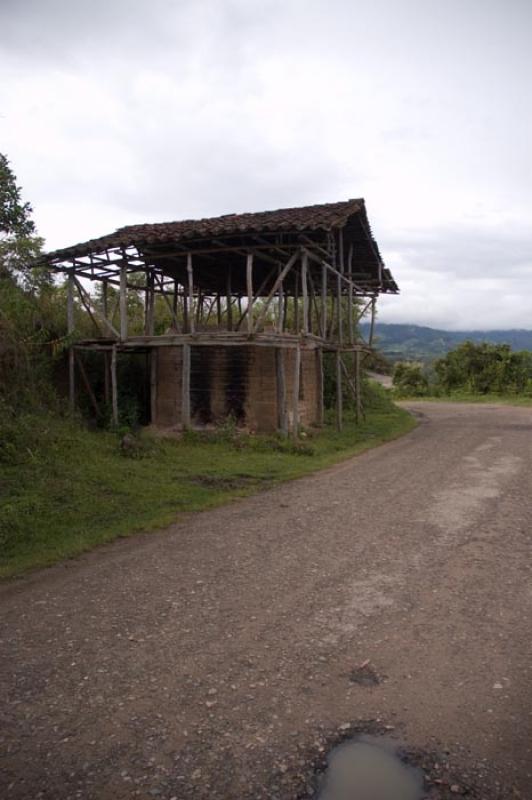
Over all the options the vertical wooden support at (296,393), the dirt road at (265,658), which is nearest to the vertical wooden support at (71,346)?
the vertical wooden support at (296,393)

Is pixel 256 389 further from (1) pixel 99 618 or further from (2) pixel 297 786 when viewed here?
(2) pixel 297 786

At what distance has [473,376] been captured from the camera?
37.6 m

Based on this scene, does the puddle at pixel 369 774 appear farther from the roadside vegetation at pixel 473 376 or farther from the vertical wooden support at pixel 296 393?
the roadside vegetation at pixel 473 376

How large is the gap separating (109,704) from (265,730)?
962mm

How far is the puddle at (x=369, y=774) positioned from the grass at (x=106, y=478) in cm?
392

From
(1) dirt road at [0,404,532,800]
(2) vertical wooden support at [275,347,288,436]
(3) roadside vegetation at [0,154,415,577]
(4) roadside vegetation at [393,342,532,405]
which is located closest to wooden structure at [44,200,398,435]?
(2) vertical wooden support at [275,347,288,436]

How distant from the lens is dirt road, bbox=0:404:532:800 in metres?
3.02

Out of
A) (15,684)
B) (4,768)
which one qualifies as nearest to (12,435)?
(15,684)

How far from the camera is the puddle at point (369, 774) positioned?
2.85 meters

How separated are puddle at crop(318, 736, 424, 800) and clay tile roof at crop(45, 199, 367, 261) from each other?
11415 mm

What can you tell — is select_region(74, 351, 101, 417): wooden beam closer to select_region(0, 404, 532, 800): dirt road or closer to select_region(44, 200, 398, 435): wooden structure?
select_region(44, 200, 398, 435): wooden structure

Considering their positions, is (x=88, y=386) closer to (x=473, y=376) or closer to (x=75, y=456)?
(x=75, y=456)

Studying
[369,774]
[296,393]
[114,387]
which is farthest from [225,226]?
[369,774]

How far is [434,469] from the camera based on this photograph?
11.3 metres
